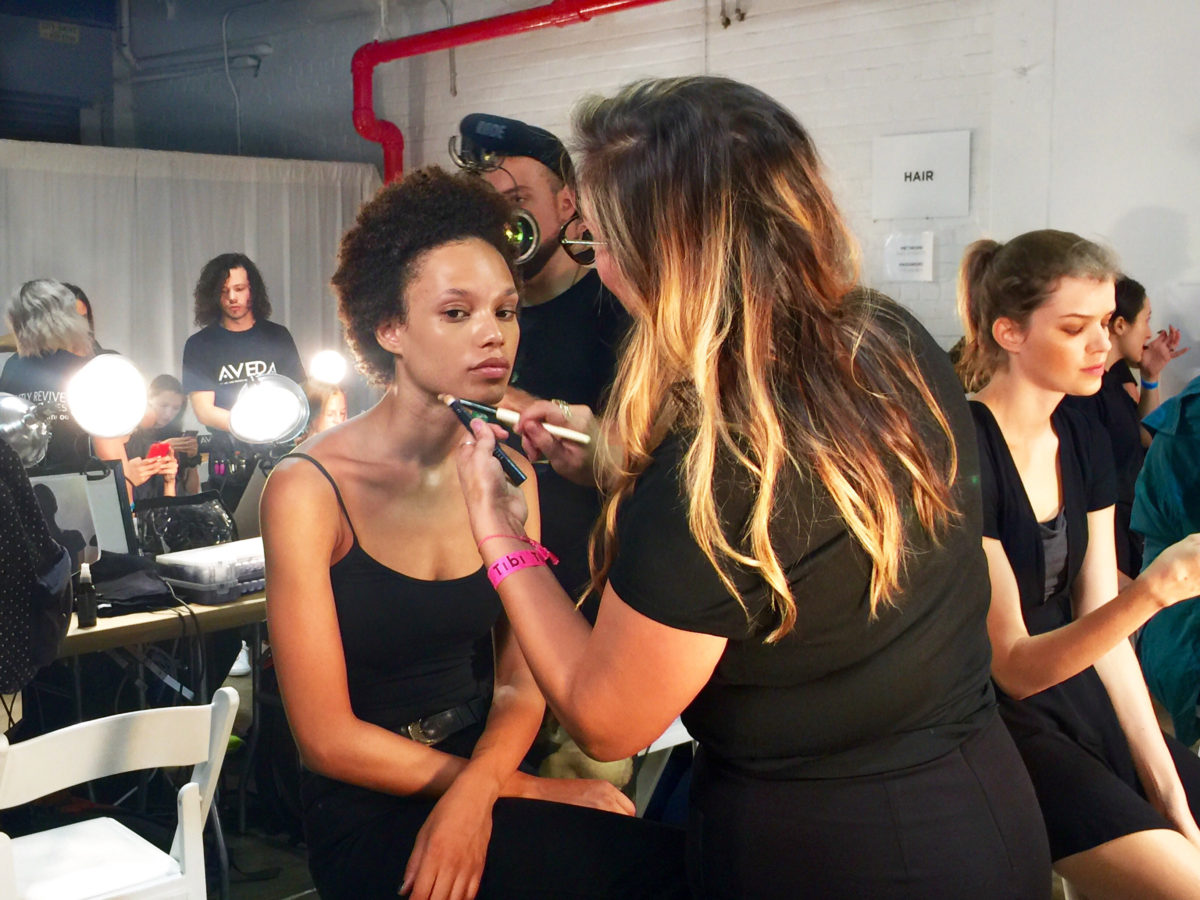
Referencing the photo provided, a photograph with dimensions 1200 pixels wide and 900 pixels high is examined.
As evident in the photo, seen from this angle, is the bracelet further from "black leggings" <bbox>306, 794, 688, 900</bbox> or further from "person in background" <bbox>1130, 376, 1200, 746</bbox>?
"person in background" <bbox>1130, 376, 1200, 746</bbox>

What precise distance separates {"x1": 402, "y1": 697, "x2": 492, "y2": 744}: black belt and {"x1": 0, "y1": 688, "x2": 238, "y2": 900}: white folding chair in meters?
0.53

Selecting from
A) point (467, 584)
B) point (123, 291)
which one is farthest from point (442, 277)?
point (123, 291)

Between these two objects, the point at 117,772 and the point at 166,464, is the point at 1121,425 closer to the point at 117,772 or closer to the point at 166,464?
the point at 166,464

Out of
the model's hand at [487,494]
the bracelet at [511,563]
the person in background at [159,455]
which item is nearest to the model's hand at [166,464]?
the person in background at [159,455]

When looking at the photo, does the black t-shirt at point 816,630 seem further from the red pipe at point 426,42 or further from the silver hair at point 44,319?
the red pipe at point 426,42

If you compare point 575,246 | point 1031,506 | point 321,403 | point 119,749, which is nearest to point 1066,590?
point 1031,506

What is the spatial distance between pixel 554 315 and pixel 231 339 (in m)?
3.94

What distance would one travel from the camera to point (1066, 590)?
180 cm

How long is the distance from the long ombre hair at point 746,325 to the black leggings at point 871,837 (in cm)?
16


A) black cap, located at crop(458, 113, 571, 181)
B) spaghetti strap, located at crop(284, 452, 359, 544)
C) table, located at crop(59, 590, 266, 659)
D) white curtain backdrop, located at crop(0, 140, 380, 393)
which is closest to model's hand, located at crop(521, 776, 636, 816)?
spaghetti strap, located at crop(284, 452, 359, 544)

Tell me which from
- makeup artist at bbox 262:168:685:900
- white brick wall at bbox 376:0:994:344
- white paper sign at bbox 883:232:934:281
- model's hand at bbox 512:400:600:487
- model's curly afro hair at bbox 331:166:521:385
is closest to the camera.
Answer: makeup artist at bbox 262:168:685:900

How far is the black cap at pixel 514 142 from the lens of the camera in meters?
1.88

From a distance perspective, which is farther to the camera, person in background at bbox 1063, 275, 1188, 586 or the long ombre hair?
person in background at bbox 1063, 275, 1188, 586

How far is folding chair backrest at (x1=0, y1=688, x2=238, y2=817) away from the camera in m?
1.81
